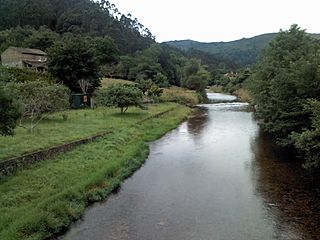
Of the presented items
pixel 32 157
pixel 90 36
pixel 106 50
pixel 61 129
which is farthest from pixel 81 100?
pixel 90 36

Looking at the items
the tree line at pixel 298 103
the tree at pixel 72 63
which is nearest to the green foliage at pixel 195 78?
the tree at pixel 72 63

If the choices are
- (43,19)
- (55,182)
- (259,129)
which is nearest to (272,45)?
(259,129)

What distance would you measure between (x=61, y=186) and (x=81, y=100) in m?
31.7

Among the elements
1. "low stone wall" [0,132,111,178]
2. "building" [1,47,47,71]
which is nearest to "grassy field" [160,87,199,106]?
"building" [1,47,47,71]

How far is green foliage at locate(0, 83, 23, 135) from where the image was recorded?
1577cm

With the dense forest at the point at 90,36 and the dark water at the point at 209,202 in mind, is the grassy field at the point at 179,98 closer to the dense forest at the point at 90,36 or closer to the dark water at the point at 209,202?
the dense forest at the point at 90,36

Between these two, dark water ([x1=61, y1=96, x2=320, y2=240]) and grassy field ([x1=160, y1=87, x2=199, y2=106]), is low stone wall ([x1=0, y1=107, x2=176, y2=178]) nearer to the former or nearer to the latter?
dark water ([x1=61, y1=96, x2=320, y2=240])

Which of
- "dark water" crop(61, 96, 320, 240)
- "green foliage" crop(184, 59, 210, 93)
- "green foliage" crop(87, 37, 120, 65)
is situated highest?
"green foliage" crop(87, 37, 120, 65)

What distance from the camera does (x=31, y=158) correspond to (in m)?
18.9

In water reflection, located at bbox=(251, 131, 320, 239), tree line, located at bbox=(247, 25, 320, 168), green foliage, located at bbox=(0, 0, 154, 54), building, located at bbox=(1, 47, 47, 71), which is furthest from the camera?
green foliage, located at bbox=(0, 0, 154, 54)

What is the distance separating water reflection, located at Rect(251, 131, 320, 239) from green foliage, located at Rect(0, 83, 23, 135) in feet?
38.1

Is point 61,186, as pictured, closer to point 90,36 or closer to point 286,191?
point 286,191

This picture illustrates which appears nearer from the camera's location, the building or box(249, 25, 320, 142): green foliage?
box(249, 25, 320, 142): green foliage

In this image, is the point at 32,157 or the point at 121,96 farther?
the point at 121,96
